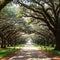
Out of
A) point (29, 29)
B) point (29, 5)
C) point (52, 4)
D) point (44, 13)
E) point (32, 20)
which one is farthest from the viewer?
point (29, 29)

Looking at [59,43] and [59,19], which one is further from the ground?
[59,19]

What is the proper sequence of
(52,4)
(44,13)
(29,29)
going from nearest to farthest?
(52,4) < (44,13) < (29,29)

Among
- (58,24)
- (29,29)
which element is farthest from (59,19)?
(29,29)

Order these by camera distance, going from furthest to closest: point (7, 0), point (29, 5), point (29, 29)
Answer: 1. point (29, 29)
2. point (29, 5)
3. point (7, 0)

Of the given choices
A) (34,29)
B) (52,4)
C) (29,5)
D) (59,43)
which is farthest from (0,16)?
(34,29)

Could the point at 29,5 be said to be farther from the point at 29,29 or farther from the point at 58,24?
the point at 29,29

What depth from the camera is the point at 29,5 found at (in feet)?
120

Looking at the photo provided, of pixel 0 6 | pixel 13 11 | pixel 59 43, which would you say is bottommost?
pixel 59 43

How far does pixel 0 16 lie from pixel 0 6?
24.1m

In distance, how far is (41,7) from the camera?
40.7m

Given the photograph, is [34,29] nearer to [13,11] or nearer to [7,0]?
[13,11]

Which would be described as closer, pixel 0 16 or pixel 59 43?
pixel 0 16

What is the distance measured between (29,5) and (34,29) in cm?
3196

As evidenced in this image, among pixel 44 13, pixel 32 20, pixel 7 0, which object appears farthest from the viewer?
pixel 32 20
